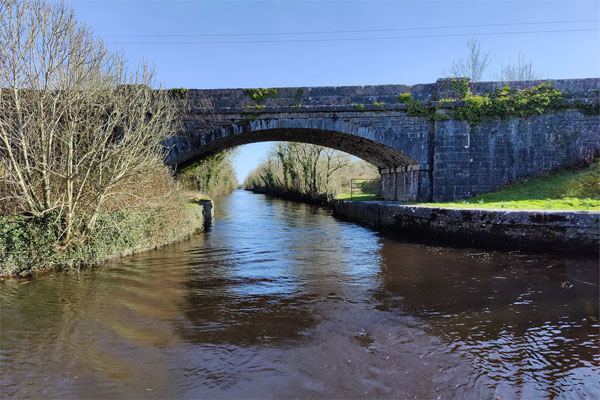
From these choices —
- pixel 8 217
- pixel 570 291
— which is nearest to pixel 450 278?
pixel 570 291

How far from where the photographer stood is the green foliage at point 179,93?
12947mm

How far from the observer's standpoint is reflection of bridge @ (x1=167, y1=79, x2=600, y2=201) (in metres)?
12.9

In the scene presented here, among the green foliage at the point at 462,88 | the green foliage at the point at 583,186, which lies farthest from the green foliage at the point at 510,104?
the green foliage at the point at 583,186

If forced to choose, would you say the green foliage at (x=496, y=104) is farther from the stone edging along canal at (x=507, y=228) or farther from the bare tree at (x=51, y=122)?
the bare tree at (x=51, y=122)

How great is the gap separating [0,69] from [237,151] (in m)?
21.9

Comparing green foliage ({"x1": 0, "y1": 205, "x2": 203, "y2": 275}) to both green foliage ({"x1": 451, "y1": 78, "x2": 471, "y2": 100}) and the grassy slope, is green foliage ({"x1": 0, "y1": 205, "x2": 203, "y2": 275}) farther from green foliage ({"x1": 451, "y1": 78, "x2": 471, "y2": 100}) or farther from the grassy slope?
green foliage ({"x1": 451, "y1": 78, "x2": 471, "y2": 100})

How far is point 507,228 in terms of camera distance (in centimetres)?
877

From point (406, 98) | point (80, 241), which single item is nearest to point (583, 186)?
point (406, 98)

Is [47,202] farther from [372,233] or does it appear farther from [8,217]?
[372,233]

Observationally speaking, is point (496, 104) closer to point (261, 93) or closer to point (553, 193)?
point (553, 193)

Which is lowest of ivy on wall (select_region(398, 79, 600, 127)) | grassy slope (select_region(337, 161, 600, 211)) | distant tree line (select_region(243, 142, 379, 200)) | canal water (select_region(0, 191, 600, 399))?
canal water (select_region(0, 191, 600, 399))

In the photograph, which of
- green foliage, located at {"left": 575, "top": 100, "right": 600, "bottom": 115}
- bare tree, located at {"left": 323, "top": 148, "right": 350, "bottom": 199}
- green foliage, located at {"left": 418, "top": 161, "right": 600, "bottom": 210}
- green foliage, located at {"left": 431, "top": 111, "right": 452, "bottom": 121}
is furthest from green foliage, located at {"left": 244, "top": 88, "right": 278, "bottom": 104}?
bare tree, located at {"left": 323, "top": 148, "right": 350, "bottom": 199}

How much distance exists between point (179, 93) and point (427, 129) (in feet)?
30.3

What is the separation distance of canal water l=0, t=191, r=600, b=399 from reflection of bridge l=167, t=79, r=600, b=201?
19.9 ft
